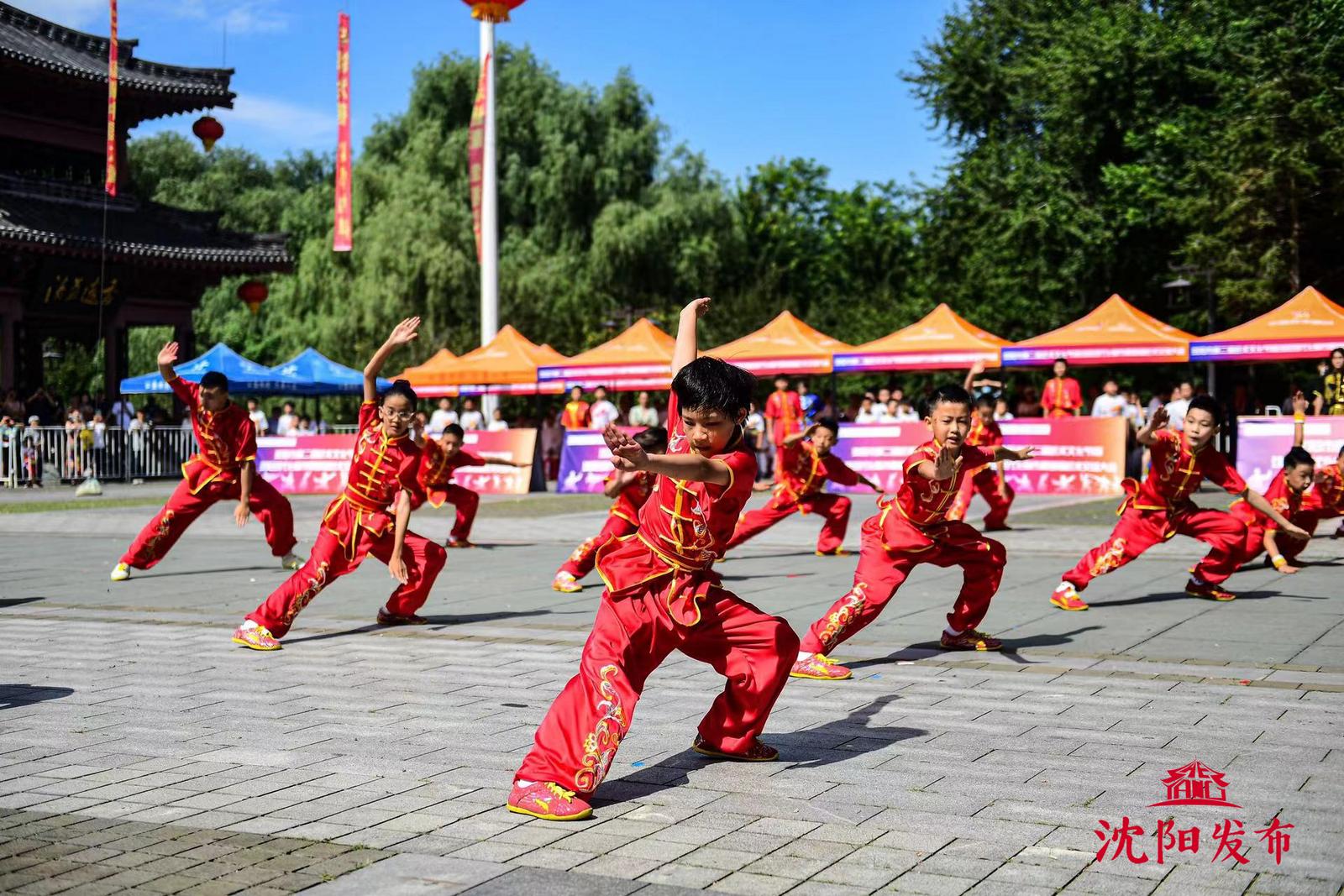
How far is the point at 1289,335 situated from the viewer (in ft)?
67.7

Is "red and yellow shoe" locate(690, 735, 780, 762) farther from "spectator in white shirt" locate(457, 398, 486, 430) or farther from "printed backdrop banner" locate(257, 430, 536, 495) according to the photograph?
"spectator in white shirt" locate(457, 398, 486, 430)

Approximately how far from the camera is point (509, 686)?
6.93 m

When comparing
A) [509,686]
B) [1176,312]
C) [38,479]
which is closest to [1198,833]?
[509,686]

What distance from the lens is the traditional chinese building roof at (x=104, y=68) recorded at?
101ft

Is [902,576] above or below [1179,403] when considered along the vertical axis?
below

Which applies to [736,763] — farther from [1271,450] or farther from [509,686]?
[1271,450]

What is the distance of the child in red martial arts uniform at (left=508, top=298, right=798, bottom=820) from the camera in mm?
4652

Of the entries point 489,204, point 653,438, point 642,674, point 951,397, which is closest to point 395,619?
point 653,438

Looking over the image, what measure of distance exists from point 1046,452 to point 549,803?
1805cm

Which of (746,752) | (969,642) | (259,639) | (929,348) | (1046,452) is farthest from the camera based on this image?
(929,348)

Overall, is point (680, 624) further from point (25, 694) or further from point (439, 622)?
point (439, 622)

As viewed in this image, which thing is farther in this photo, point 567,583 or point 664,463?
point 567,583

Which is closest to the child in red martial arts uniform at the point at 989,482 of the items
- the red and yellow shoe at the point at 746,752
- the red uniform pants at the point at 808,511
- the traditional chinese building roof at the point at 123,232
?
the red uniform pants at the point at 808,511

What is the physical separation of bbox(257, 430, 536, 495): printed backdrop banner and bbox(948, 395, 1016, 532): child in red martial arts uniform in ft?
32.4
